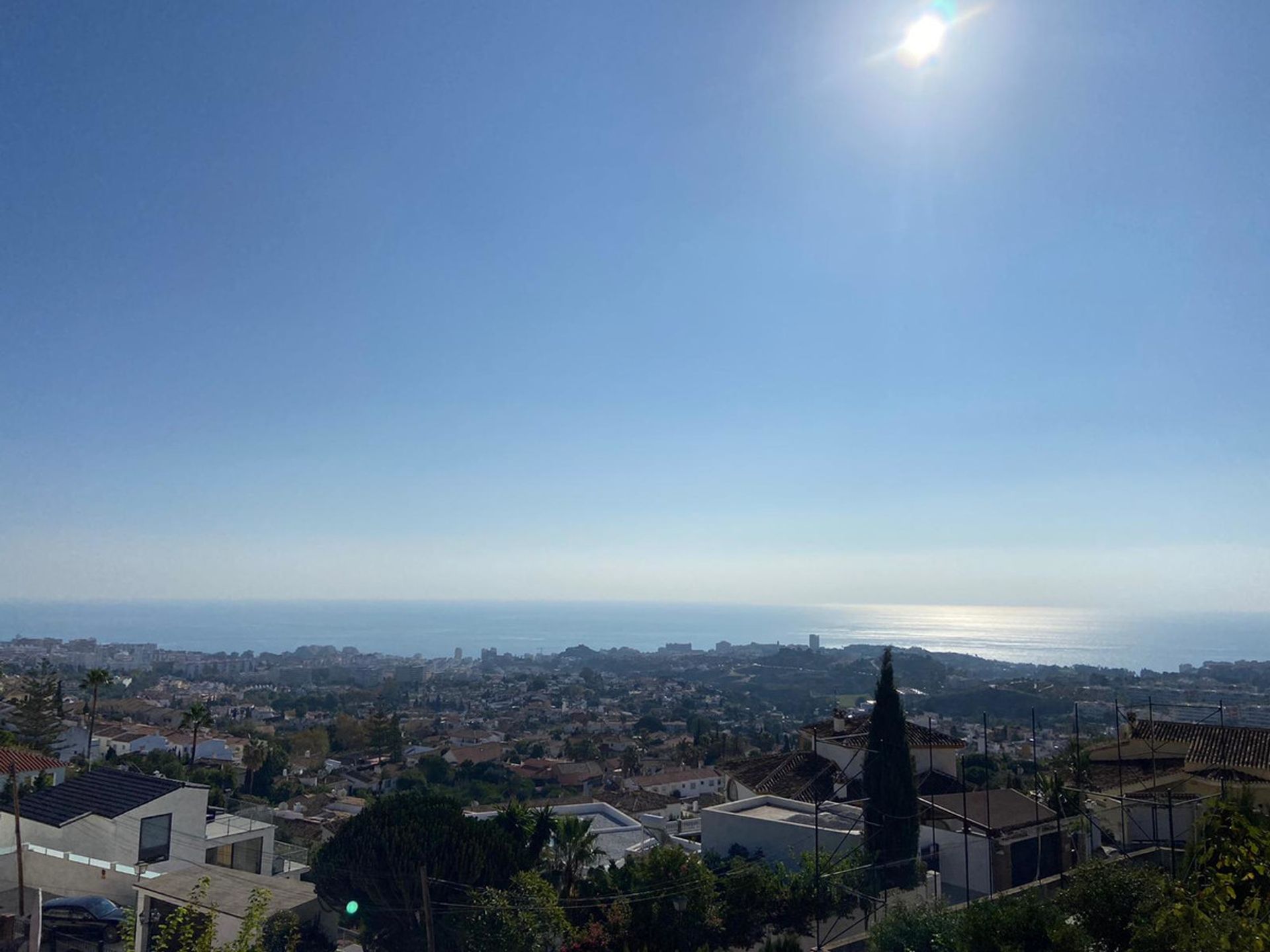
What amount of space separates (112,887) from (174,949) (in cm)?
364

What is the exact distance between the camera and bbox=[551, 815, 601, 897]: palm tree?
1442 centimetres

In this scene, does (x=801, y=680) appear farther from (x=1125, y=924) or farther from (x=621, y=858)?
(x=1125, y=924)

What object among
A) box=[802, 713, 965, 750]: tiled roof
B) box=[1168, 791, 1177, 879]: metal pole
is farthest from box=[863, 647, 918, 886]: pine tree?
box=[1168, 791, 1177, 879]: metal pole

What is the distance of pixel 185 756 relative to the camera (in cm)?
4375

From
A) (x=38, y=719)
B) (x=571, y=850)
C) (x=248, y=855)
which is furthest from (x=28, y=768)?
(x=571, y=850)

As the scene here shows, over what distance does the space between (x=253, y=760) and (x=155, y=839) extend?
28467 millimetres

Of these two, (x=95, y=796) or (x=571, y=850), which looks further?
(x=95, y=796)

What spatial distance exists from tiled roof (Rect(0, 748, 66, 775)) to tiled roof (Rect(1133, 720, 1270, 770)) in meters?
29.1

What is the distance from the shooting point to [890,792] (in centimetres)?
1552

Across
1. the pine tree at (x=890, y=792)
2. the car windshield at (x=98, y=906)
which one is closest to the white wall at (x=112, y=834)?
the car windshield at (x=98, y=906)

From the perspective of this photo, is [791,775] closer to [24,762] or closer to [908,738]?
[908,738]

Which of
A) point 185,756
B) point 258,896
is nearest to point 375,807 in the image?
point 258,896

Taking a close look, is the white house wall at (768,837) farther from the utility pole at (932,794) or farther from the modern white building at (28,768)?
the modern white building at (28,768)

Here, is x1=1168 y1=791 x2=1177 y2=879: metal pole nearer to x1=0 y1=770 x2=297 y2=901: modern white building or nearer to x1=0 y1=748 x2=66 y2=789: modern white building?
x1=0 y1=770 x2=297 y2=901: modern white building
